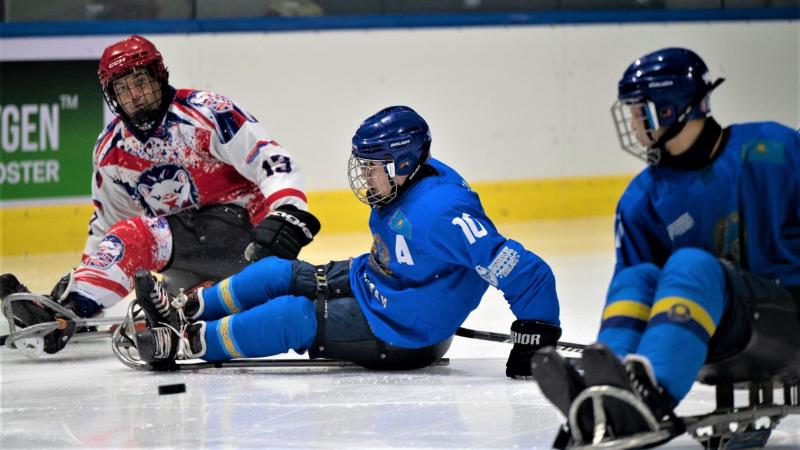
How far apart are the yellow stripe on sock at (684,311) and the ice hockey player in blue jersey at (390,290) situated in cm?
117

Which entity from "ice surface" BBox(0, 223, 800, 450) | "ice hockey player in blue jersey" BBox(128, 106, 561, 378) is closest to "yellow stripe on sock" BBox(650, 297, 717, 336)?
"ice surface" BBox(0, 223, 800, 450)

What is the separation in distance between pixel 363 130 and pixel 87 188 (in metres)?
4.02

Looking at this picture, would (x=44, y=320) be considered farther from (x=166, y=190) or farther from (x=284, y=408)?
(x=284, y=408)

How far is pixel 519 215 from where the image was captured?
8.73 m

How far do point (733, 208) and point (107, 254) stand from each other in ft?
8.86

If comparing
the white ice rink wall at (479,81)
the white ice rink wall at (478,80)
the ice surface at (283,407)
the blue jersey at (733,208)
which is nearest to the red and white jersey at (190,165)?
the ice surface at (283,407)

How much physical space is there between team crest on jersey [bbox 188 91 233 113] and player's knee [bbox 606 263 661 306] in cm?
267

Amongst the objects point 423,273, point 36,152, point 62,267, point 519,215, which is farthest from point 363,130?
point 519,215

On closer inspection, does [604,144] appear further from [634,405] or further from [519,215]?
[634,405]

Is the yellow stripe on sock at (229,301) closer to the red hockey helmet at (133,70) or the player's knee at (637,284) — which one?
the red hockey helmet at (133,70)

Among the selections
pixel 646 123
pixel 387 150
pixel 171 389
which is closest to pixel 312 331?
pixel 171 389

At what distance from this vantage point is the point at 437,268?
164 inches

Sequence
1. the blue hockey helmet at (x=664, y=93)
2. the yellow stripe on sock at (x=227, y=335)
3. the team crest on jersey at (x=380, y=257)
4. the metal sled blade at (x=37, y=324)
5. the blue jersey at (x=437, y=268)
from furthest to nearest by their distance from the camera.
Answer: the metal sled blade at (x=37, y=324), the yellow stripe on sock at (x=227, y=335), the team crest on jersey at (x=380, y=257), the blue jersey at (x=437, y=268), the blue hockey helmet at (x=664, y=93)

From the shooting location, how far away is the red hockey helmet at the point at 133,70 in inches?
198
